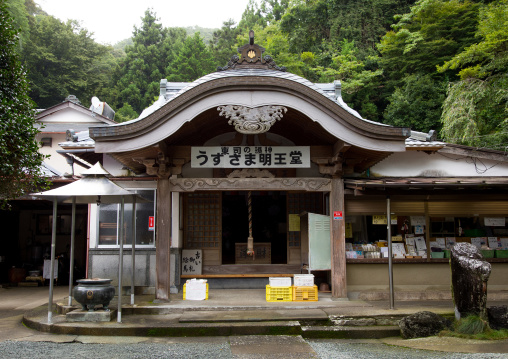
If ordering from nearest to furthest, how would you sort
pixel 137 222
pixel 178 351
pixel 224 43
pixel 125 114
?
pixel 178 351 < pixel 137 222 < pixel 125 114 < pixel 224 43

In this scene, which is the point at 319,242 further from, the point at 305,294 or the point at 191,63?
the point at 191,63

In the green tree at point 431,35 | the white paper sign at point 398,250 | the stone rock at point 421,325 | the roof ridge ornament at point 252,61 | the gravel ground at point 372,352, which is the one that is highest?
the green tree at point 431,35

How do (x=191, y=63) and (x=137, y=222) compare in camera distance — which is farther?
(x=191, y=63)

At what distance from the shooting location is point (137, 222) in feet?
35.8

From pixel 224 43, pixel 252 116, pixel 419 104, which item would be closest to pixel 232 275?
pixel 252 116

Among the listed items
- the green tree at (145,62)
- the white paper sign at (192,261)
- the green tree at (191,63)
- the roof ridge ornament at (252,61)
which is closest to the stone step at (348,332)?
the white paper sign at (192,261)

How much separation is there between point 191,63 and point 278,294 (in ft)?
78.9

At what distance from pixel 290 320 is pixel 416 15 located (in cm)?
2295

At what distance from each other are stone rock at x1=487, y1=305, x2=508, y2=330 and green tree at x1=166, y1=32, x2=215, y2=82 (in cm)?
2540

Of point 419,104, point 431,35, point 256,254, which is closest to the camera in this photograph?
point 256,254

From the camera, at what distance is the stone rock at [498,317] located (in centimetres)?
726

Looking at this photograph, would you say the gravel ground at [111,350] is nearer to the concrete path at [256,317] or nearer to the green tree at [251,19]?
the concrete path at [256,317]

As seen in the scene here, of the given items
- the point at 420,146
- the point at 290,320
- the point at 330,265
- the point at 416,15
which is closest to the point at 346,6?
the point at 416,15

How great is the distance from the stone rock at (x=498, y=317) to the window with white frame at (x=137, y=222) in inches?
304
